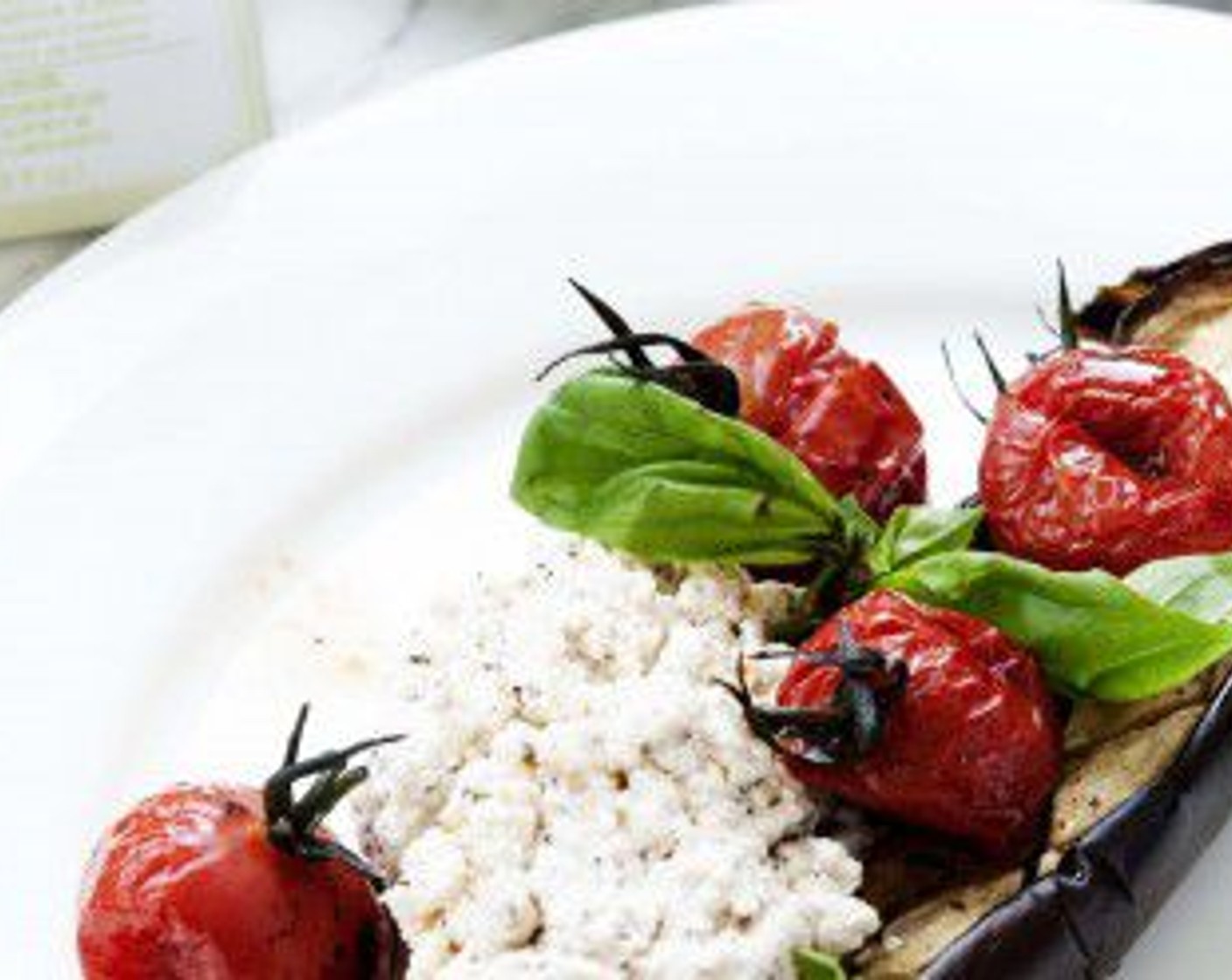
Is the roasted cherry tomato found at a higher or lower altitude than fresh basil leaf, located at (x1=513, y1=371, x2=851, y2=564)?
lower

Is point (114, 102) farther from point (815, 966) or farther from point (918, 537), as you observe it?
point (815, 966)

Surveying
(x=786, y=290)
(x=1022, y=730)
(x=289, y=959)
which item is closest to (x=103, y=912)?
(x=289, y=959)

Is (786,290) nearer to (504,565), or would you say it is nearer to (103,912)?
(504,565)

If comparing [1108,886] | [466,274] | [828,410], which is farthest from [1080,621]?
[466,274]

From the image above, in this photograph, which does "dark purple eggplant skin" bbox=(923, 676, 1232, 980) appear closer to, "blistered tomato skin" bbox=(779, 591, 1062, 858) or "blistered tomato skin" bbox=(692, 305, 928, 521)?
"blistered tomato skin" bbox=(779, 591, 1062, 858)

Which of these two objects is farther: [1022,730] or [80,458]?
[80,458]

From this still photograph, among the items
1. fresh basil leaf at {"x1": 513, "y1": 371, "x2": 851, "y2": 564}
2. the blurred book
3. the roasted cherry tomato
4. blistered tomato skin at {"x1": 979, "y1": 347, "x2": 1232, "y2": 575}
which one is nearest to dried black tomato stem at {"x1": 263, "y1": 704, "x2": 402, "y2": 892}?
the roasted cherry tomato
